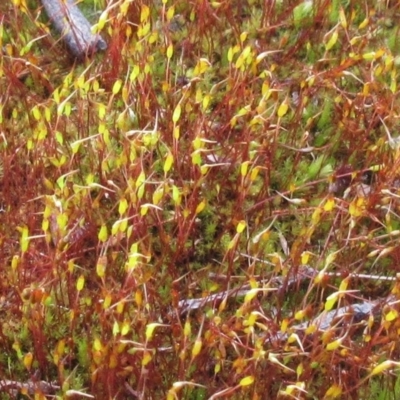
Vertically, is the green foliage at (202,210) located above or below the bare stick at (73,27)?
below

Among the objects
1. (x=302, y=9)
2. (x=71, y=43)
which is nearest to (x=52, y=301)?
(x=71, y=43)

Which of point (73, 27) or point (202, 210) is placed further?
point (73, 27)

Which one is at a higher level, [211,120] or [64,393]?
[211,120]

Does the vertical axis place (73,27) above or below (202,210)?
above

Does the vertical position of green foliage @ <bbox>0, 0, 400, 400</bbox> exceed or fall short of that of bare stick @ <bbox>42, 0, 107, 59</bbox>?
it falls short

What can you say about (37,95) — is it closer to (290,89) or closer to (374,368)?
(290,89)

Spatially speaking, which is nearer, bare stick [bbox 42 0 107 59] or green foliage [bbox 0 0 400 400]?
green foliage [bbox 0 0 400 400]

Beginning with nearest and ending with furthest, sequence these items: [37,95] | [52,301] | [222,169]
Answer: [52,301]
[222,169]
[37,95]

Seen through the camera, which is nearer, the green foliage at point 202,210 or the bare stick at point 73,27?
the green foliage at point 202,210
